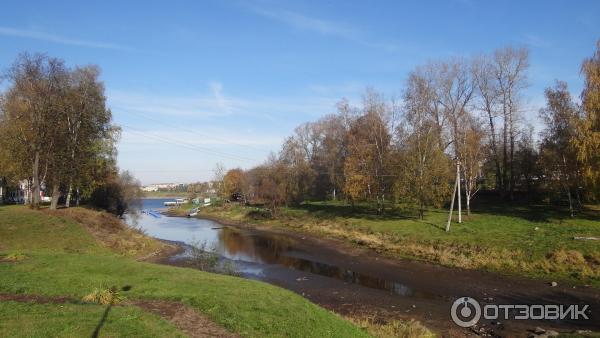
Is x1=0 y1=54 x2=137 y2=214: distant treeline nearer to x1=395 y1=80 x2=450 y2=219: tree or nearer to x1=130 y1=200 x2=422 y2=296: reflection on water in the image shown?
x1=130 y1=200 x2=422 y2=296: reflection on water

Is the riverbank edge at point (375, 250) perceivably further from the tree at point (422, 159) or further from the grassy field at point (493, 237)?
the tree at point (422, 159)

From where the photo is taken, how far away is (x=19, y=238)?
2864cm

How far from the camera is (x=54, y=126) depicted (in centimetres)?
4119

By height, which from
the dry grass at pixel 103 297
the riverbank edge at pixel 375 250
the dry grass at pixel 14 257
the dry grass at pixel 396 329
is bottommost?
the dry grass at pixel 396 329

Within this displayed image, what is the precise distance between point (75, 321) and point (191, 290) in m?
5.02

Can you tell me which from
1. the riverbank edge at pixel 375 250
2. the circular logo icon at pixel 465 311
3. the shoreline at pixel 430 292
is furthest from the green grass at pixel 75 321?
the riverbank edge at pixel 375 250

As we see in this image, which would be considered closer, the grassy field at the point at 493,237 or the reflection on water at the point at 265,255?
the grassy field at the point at 493,237

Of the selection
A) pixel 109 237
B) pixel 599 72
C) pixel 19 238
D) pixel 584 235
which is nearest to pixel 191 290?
pixel 19 238

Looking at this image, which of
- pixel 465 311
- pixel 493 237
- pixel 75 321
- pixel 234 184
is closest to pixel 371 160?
pixel 493 237

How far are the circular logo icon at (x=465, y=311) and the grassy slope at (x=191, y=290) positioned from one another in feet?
22.9

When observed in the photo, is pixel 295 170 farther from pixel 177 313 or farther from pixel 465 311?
pixel 177 313

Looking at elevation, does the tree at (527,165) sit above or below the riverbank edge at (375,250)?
above

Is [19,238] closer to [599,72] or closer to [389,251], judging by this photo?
[389,251]

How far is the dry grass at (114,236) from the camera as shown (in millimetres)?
33006
